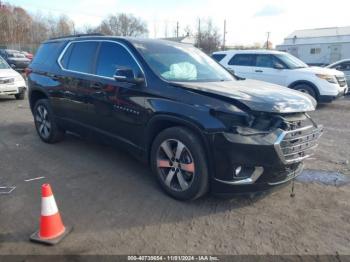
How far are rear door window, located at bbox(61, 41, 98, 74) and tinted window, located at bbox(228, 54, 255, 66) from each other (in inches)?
294

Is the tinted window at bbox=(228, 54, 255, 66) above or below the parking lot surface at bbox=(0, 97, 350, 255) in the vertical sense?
above

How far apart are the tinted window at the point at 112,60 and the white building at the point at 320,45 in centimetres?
3167

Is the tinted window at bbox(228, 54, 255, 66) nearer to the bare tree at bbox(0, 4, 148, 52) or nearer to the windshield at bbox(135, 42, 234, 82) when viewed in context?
the windshield at bbox(135, 42, 234, 82)

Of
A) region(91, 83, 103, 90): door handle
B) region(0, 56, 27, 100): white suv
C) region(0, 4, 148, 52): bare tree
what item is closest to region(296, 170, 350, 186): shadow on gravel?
region(91, 83, 103, 90): door handle

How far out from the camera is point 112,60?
14.6ft

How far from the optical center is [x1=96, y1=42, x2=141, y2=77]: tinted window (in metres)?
4.18

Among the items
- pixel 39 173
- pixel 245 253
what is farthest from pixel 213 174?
pixel 39 173

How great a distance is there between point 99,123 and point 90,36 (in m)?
1.49

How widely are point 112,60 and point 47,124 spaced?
89.0 inches

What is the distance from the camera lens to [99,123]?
15.2 ft

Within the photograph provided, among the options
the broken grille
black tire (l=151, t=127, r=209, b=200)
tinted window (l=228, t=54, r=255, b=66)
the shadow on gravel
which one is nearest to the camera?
the broken grille

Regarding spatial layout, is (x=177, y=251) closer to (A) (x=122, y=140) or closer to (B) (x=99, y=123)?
(A) (x=122, y=140)

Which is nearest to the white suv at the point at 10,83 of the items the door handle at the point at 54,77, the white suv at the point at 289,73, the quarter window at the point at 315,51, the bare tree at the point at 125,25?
the door handle at the point at 54,77

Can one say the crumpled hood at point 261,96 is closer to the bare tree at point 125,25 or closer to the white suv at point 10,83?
the white suv at point 10,83
